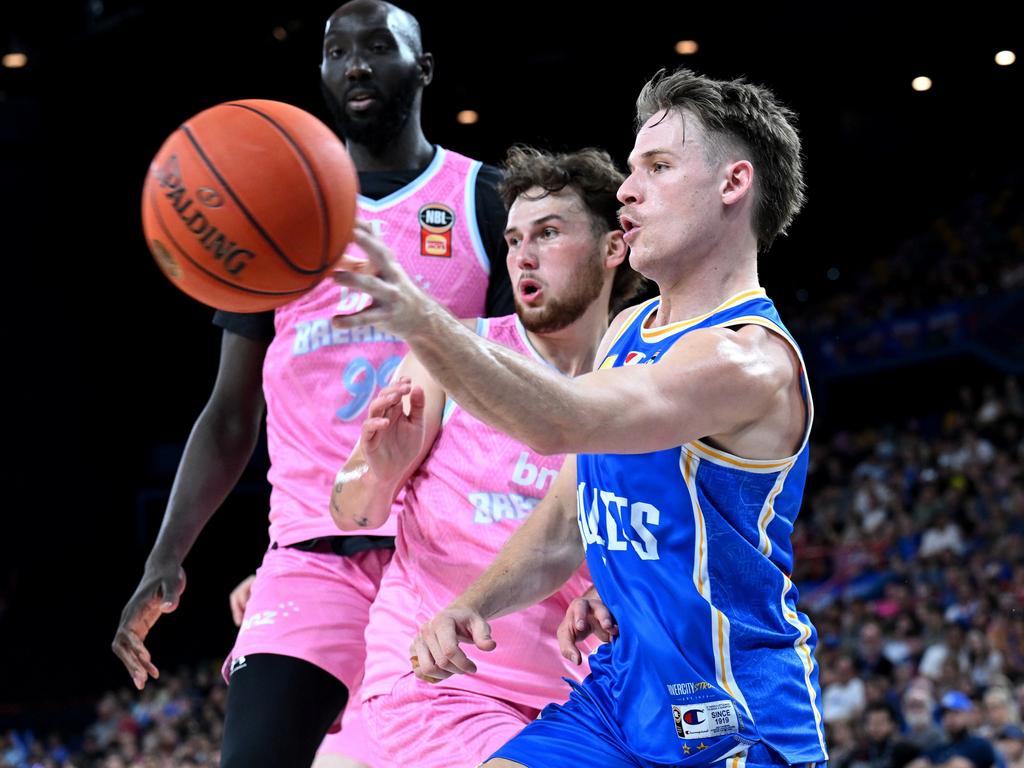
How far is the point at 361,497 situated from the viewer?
3.04m

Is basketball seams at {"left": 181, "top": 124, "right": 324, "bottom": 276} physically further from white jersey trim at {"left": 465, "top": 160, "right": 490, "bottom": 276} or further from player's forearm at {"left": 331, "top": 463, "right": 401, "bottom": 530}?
white jersey trim at {"left": 465, "top": 160, "right": 490, "bottom": 276}

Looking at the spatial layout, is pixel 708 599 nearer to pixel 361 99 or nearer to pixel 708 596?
pixel 708 596

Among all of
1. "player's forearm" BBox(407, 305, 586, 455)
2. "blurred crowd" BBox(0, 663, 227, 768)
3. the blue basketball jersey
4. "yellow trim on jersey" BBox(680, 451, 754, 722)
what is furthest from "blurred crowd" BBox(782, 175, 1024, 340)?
"player's forearm" BBox(407, 305, 586, 455)

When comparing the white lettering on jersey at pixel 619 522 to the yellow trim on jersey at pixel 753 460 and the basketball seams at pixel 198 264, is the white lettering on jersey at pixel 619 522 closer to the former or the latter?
the yellow trim on jersey at pixel 753 460

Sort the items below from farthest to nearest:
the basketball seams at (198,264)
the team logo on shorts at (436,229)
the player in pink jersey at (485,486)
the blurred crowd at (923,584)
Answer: the blurred crowd at (923,584) → the team logo on shorts at (436,229) → the player in pink jersey at (485,486) → the basketball seams at (198,264)

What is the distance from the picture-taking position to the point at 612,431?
7.03 ft

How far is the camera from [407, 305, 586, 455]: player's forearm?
2.04m

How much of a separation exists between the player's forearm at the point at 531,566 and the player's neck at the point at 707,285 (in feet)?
1.70

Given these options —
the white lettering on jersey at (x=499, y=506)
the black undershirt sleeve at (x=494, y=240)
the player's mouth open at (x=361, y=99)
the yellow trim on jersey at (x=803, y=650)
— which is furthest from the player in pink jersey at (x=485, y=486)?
the yellow trim on jersey at (x=803, y=650)

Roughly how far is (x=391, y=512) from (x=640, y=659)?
111 cm

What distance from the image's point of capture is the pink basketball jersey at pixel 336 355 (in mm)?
3615

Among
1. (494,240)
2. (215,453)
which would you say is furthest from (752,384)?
(215,453)

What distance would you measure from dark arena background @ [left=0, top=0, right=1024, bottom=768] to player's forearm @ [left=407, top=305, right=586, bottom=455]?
6672 millimetres

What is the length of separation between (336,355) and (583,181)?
33.5 inches
